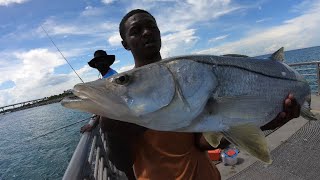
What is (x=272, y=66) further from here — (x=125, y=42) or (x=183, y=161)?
(x=125, y=42)

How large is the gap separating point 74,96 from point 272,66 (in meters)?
1.30

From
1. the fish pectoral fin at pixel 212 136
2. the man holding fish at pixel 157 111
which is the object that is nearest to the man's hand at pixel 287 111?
the man holding fish at pixel 157 111

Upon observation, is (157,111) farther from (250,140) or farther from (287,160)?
(287,160)

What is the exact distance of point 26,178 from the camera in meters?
17.5

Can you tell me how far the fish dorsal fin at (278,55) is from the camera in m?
2.27

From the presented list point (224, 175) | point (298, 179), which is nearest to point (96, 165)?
point (224, 175)

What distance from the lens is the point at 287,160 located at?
→ 571 cm

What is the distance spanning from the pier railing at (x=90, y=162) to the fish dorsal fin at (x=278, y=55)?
1642mm

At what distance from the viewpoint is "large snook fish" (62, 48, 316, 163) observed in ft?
5.49

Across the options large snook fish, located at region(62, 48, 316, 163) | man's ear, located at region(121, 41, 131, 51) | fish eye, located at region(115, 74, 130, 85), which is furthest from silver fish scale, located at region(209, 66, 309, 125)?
man's ear, located at region(121, 41, 131, 51)

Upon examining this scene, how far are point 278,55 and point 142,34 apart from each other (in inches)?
40.6

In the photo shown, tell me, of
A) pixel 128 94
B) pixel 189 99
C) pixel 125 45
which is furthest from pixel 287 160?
pixel 128 94

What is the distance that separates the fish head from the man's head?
0.73 meters

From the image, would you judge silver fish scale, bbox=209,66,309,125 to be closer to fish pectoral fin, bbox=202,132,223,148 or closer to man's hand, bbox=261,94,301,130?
man's hand, bbox=261,94,301,130
